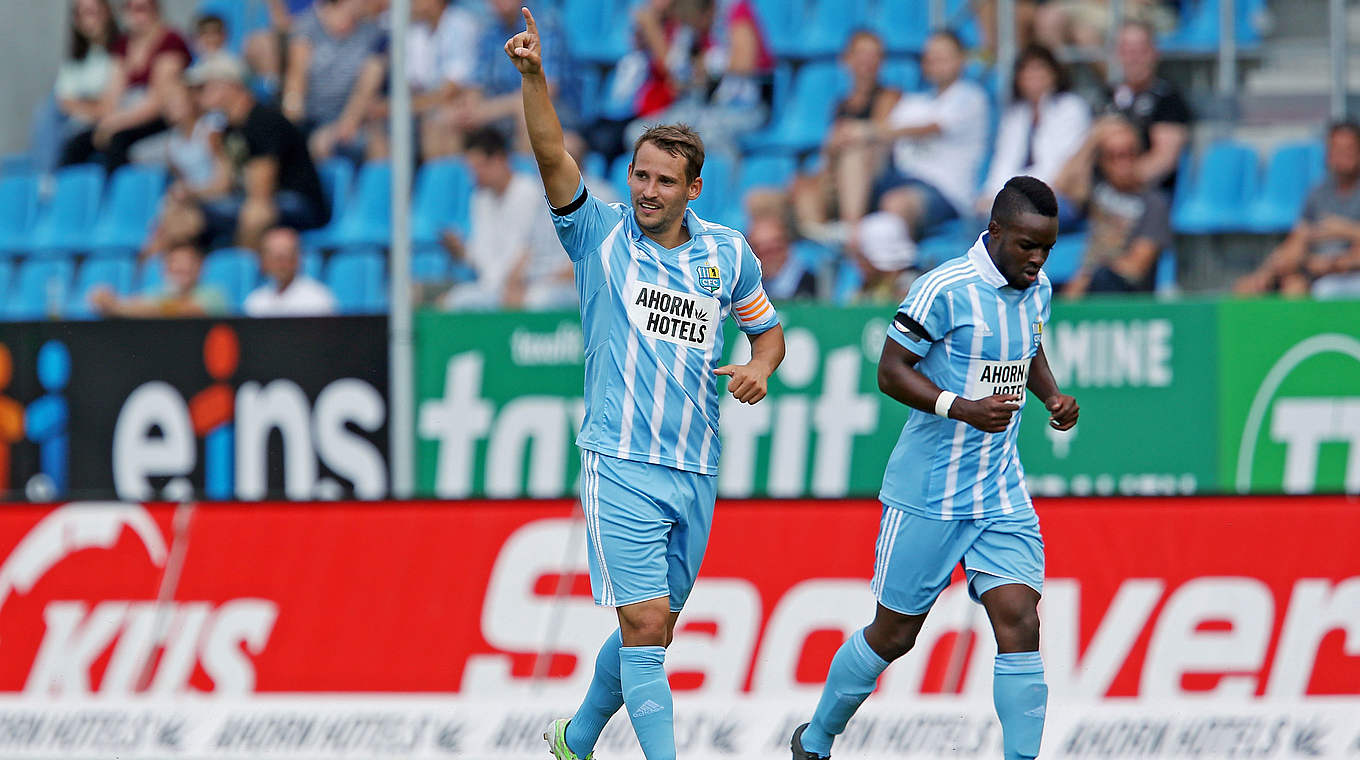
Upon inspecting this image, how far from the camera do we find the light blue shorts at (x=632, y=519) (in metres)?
5.68

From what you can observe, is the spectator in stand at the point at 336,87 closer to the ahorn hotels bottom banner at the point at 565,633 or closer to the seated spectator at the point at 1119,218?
the ahorn hotels bottom banner at the point at 565,633

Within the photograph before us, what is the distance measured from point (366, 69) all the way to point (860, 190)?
395 cm

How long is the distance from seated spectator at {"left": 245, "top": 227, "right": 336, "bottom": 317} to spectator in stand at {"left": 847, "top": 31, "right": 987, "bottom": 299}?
3246 mm

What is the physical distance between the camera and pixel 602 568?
5742 millimetres

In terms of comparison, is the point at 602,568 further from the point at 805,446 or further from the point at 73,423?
the point at 73,423

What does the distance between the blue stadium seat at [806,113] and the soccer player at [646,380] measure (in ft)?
22.5

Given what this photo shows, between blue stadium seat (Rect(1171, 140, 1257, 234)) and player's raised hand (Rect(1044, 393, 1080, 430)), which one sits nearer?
player's raised hand (Rect(1044, 393, 1080, 430))

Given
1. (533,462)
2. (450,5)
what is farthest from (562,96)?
(533,462)

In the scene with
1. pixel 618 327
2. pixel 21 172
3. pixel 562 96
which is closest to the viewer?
pixel 618 327

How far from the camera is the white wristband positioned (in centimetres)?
571

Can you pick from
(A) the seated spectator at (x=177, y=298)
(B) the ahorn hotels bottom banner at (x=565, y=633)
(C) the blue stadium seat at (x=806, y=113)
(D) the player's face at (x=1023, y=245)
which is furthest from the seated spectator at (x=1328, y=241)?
(A) the seated spectator at (x=177, y=298)

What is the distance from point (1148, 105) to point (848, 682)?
5963 millimetres

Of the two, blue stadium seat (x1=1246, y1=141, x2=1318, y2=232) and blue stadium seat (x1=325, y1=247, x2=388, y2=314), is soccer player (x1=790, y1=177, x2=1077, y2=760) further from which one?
blue stadium seat (x1=325, y1=247, x2=388, y2=314)

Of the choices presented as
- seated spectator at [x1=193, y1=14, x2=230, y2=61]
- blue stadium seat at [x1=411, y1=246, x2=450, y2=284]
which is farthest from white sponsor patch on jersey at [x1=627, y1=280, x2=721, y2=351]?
seated spectator at [x1=193, y1=14, x2=230, y2=61]
